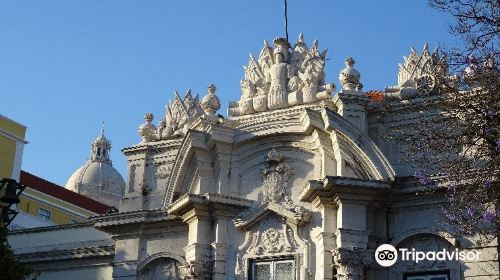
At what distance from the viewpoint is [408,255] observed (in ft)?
52.5

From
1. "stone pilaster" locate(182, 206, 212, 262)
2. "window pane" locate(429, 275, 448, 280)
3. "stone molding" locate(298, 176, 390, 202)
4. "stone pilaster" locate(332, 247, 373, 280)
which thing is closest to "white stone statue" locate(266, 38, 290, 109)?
"stone molding" locate(298, 176, 390, 202)

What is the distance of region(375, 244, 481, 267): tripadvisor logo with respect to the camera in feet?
51.3

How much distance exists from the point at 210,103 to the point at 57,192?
25.2 meters

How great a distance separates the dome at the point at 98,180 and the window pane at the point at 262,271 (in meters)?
37.8

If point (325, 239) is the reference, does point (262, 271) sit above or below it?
below

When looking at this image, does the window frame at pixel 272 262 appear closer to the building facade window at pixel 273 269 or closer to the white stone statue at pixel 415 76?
the building facade window at pixel 273 269

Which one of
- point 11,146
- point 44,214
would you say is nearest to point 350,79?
point 11,146

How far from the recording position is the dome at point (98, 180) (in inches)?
2207

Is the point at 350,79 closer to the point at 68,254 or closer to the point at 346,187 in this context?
the point at 346,187

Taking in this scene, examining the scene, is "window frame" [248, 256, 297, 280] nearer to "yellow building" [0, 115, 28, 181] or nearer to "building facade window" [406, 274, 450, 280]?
"building facade window" [406, 274, 450, 280]

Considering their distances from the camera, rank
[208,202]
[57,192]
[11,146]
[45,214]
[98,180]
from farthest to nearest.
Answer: [98,180] < [57,192] < [45,214] < [11,146] < [208,202]

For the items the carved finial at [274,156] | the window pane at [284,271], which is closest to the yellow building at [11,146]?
the carved finial at [274,156]

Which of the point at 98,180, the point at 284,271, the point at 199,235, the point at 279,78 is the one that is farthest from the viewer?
the point at 98,180

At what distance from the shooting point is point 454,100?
1184 centimetres
